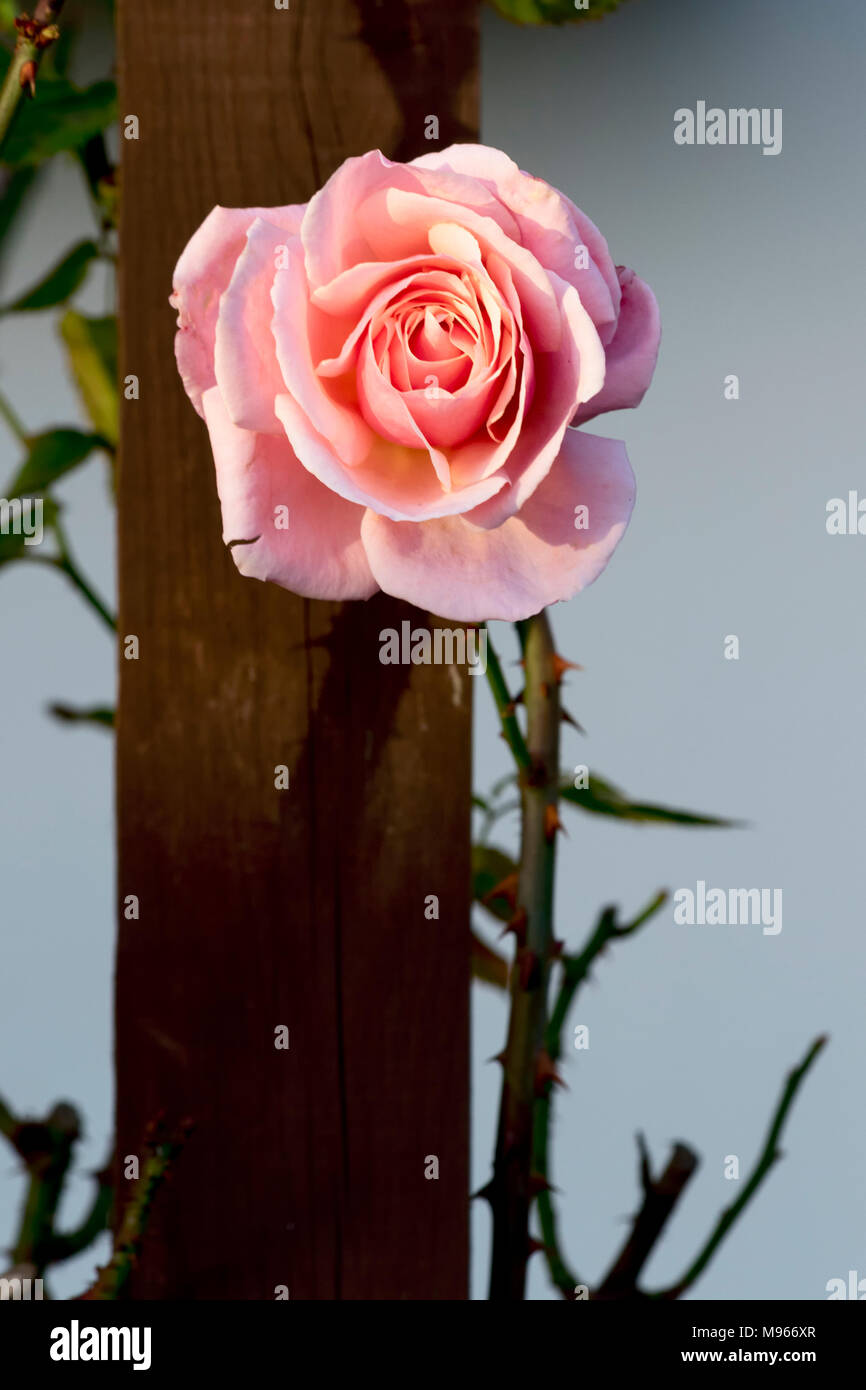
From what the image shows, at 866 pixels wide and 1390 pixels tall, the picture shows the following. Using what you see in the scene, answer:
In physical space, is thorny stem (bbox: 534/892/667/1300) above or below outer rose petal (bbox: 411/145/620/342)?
below

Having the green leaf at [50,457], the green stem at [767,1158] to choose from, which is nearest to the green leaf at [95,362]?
the green leaf at [50,457]

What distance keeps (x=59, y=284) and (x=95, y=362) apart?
61 mm

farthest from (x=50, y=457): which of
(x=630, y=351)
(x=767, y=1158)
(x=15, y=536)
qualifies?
(x=767, y=1158)

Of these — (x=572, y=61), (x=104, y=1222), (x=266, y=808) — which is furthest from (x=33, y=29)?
(x=104, y=1222)

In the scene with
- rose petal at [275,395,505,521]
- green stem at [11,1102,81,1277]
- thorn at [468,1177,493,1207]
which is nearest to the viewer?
rose petal at [275,395,505,521]

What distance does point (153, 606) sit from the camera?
0.38 m

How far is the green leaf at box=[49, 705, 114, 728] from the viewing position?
56 cm

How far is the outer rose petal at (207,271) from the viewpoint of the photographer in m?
0.30

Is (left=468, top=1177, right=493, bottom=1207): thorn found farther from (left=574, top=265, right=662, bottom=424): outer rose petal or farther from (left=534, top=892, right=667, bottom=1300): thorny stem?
(left=574, top=265, right=662, bottom=424): outer rose petal

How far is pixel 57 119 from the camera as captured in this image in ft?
1.41

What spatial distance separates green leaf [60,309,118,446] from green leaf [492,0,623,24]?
0.68 feet

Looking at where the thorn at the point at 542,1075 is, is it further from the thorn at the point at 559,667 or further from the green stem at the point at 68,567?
the green stem at the point at 68,567

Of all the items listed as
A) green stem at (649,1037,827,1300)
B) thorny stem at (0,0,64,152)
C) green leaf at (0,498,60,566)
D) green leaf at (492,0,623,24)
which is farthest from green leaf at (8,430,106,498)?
green stem at (649,1037,827,1300)
